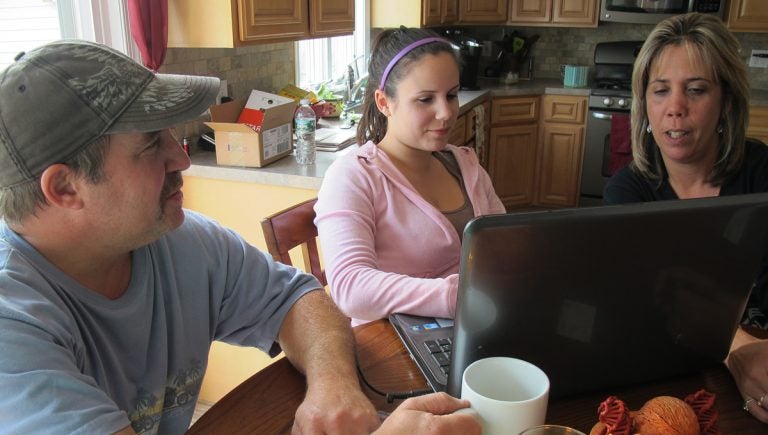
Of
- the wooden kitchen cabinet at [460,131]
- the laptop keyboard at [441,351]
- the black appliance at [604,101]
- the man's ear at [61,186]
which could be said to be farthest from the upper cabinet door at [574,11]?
the man's ear at [61,186]

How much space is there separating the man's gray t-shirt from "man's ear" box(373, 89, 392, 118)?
24.8 inches

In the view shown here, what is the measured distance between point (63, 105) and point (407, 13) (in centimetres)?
312

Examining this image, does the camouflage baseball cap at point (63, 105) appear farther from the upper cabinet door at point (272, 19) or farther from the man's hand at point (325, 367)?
the upper cabinet door at point (272, 19)

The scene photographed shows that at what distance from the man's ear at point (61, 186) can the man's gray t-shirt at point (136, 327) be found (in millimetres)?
81

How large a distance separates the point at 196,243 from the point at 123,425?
1.40ft

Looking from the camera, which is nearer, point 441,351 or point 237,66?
point 441,351

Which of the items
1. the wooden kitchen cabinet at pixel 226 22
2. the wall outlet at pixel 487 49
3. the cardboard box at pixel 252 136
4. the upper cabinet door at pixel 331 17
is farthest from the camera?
the wall outlet at pixel 487 49

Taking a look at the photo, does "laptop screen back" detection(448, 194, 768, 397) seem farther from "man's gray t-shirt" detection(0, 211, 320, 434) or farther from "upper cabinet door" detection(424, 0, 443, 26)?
"upper cabinet door" detection(424, 0, 443, 26)

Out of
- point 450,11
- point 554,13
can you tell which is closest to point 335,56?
point 450,11

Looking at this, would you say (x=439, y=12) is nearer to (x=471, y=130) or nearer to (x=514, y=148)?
(x=471, y=130)

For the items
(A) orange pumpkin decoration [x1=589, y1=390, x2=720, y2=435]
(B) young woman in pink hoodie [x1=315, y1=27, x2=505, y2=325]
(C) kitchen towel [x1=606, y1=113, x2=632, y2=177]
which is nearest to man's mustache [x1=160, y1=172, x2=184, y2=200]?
(B) young woman in pink hoodie [x1=315, y1=27, x2=505, y2=325]

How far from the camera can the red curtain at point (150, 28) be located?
1.92m

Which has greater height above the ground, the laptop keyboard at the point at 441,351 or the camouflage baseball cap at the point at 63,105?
the camouflage baseball cap at the point at 63,105

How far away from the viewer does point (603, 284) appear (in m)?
0.75
